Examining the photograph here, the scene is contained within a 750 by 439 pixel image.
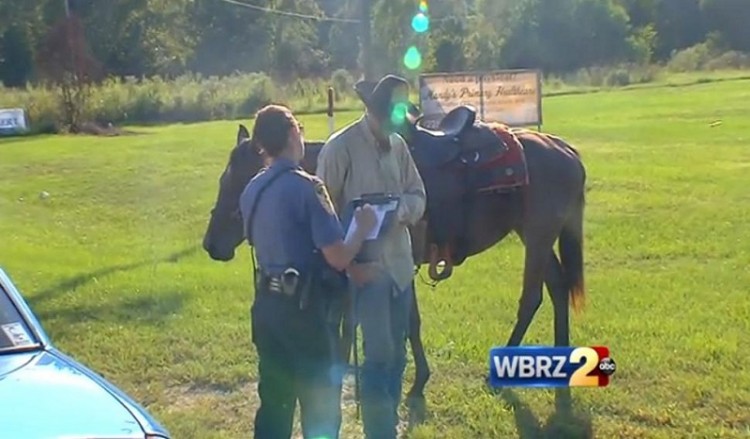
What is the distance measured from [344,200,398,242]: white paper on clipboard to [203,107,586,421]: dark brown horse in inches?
64.7

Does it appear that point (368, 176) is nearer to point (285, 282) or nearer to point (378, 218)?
point (378, 218)

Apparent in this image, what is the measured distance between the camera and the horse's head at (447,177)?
7305mm

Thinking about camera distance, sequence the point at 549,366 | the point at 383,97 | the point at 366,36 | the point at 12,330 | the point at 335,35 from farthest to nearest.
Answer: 1. the point at 335,35
2. the point at 366,36
3. the point at 549,366
4. the point at 383,97
5. the point at 12,330

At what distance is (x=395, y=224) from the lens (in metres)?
5.48

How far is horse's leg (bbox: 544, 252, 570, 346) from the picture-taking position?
25.2 ft

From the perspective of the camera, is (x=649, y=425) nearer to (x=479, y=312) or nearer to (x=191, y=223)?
(x=479, y=312)

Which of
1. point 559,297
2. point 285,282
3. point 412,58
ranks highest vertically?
point 285,282

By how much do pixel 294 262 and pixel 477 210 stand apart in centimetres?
277

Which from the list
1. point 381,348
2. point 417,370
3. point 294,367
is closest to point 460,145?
point 417,370

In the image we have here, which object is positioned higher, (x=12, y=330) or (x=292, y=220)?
(x=292, y=220)

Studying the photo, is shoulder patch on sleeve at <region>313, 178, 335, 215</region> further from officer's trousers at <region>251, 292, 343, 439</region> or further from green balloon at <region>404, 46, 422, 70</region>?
green balloon at <region>404, 46, 422, 70</region>

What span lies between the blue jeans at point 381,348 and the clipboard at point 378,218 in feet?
0.53

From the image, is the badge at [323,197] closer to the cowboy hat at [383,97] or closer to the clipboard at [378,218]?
the clipboard at [378,218]

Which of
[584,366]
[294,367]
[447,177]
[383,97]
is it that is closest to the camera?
[294,367]
